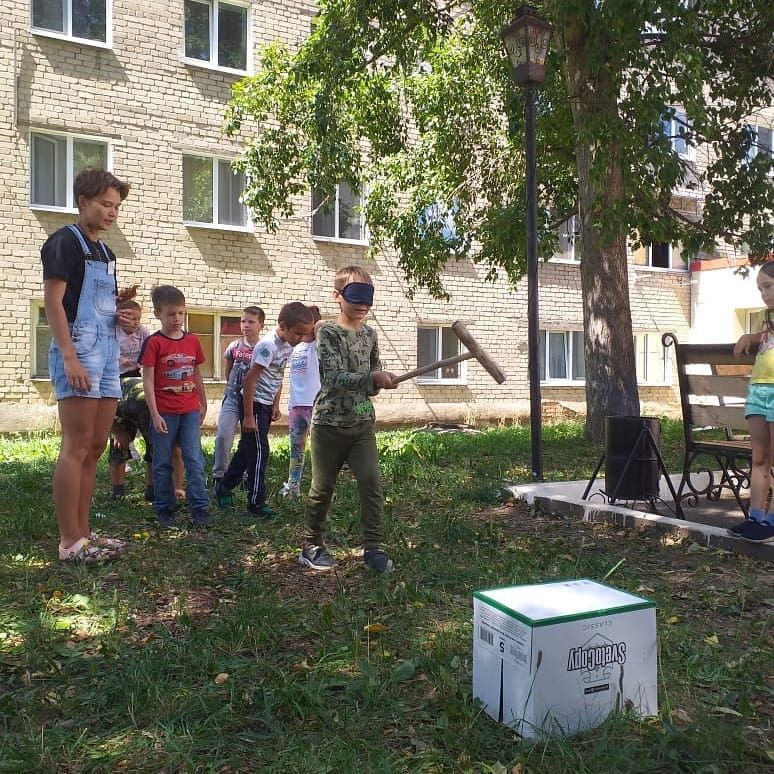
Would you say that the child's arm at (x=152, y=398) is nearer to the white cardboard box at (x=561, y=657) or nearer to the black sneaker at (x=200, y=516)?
the black sneaker at (x=200, y=516)

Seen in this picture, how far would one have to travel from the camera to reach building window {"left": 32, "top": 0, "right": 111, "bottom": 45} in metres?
13.7

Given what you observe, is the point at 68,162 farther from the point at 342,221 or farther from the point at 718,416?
the point at 718,416

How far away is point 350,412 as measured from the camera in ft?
14.0

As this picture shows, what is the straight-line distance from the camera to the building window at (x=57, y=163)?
45.1ft

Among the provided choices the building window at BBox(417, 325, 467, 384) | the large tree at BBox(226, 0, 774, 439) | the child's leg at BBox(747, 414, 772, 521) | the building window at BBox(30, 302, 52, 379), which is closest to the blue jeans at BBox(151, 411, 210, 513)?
the child's leg at BBox(747, 414, 772, 521)

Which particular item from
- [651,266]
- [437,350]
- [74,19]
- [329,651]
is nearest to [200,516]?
[329,651]

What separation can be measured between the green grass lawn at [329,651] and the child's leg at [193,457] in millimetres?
238

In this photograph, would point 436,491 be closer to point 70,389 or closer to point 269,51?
point 70,389

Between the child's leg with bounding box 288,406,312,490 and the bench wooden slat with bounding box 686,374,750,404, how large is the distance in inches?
115

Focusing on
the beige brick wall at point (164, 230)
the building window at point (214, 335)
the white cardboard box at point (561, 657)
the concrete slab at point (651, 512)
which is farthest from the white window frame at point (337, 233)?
the white cardboard box at point (561, 657)

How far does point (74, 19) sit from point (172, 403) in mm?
11405

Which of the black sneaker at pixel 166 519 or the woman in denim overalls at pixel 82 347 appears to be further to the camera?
the black sneaker at pixel 166 519

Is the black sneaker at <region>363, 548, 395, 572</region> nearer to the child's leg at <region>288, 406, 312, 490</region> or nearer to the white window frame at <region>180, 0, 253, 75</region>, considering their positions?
the child's leg at <region>288, 406, 312, 490</region>

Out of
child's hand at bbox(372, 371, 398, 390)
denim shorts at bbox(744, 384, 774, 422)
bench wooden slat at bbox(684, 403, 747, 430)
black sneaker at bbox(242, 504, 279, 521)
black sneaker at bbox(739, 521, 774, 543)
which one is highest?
child's hand at bbox(372, 371, 398, 390)
